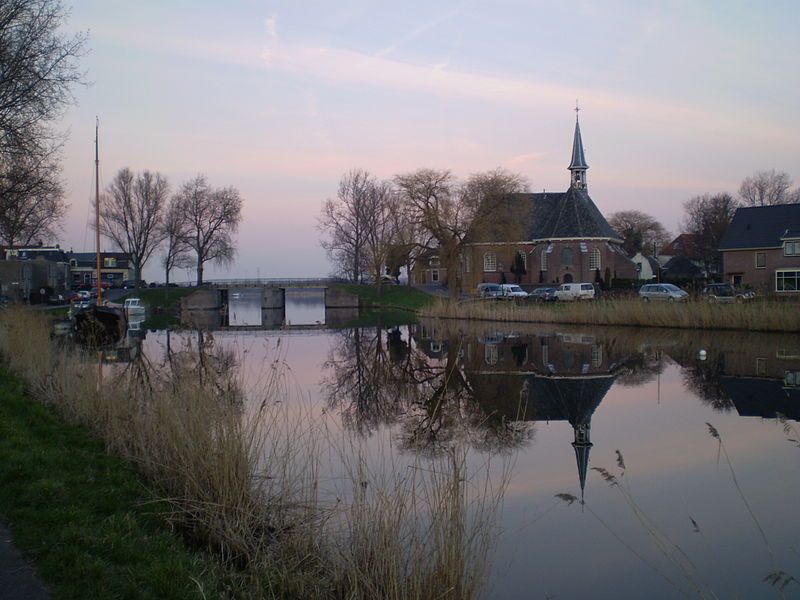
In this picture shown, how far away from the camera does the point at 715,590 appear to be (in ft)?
19.2

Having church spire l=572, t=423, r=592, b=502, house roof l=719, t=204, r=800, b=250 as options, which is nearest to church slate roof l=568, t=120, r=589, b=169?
house roof l=719, t=204, r=800, b=250

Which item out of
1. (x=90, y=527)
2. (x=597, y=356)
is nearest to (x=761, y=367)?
(x=597, y=356)

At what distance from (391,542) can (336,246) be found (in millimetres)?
72266

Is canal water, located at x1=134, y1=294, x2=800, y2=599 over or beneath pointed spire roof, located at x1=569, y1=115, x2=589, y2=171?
beneath

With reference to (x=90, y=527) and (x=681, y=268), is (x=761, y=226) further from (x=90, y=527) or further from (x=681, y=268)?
(x=90, y=527)

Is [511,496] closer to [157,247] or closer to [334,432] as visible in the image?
[334,432]

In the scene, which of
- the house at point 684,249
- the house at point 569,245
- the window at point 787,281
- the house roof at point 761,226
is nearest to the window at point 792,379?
the window at point 787,281

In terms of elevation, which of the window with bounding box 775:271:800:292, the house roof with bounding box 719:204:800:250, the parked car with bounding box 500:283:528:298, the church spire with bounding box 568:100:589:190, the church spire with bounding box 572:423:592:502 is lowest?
the church spire with bounding box 572:423:592:502

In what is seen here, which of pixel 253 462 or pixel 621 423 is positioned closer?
pixel 253 462

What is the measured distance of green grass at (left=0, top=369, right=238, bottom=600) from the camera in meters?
4.82

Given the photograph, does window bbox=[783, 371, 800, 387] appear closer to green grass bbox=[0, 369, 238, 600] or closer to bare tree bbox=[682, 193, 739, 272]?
green grass bbox=[0, 369, 238, 600]

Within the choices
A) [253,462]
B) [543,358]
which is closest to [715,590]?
[253,462]

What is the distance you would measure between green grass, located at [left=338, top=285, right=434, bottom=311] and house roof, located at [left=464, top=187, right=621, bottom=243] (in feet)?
36.7

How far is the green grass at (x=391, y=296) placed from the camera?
64250 millimetres
